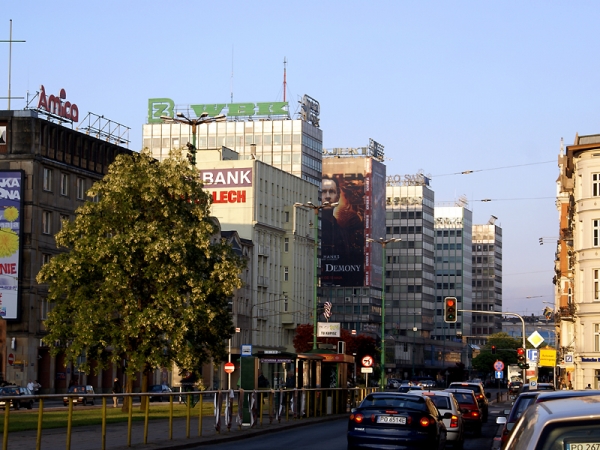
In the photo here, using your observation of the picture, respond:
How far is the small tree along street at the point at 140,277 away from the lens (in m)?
45.1

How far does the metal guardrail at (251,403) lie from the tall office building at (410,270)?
139 meters

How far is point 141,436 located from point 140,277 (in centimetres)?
2299

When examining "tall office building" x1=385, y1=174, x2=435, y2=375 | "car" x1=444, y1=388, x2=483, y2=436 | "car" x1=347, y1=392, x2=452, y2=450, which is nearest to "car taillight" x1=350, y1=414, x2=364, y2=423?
"car" x1=347, y1=392, x2=452, y2=450

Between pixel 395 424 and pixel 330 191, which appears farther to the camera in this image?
pixel 330 191

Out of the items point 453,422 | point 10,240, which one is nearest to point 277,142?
point 10,240

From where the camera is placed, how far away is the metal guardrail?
1875cm

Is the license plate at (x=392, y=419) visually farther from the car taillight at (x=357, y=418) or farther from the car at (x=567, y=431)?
the car at (x=567, y=431)

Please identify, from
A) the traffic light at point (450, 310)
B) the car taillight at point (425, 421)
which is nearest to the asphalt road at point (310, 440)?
the car taillight at point (425, 421)

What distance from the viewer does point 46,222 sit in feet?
257

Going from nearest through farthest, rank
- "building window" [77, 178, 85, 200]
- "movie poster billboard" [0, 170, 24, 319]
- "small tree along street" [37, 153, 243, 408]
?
"small tree along street" [37, 153, 243, 408] < "movie poster billboard" [0, 170, 24, 319] < "building window" [77, 178, 85, 200]

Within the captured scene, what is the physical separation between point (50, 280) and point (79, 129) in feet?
136

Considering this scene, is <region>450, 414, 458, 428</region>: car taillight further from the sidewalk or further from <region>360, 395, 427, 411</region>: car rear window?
<region>360, 395, 427, 411</region>: car rear window

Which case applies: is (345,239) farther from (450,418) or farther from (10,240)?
(450,418)

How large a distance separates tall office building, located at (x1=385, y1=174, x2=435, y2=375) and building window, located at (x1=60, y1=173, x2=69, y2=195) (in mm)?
112142
